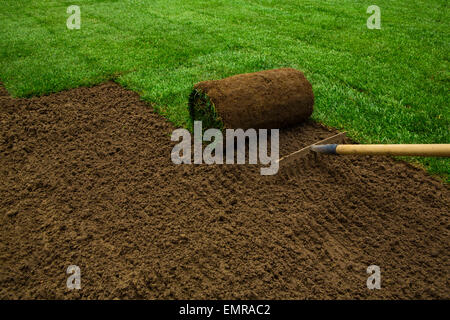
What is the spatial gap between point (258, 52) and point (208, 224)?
15.4 feet

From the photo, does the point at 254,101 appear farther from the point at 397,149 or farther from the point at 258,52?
the point at 258,52

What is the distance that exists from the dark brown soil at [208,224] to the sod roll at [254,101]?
1.17 ft

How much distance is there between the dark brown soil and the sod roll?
36 cm

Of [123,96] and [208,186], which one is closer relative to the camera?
[208,186]

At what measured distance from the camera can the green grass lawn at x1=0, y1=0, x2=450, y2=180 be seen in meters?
5.13

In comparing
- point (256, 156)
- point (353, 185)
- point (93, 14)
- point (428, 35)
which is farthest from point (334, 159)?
point (93, 14)

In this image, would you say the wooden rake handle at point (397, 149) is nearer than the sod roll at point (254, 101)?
Yes

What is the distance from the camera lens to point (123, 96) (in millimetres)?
5664

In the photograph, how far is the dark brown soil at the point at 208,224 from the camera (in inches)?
111

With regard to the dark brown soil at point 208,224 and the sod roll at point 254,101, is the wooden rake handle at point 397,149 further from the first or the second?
the sod roll at point 254,101

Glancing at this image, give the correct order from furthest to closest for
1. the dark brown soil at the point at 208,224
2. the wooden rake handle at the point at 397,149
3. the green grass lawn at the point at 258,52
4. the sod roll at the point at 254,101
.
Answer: the green grass lawn at the point at 258,52 < the sod roll at the point at 254,101 < the dark brown soil at the point at 208,224 < the wooden rake handle at the point at 397,149

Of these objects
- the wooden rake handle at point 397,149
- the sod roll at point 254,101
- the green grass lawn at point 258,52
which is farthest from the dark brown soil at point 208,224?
the green grass lawn at point 258,52
